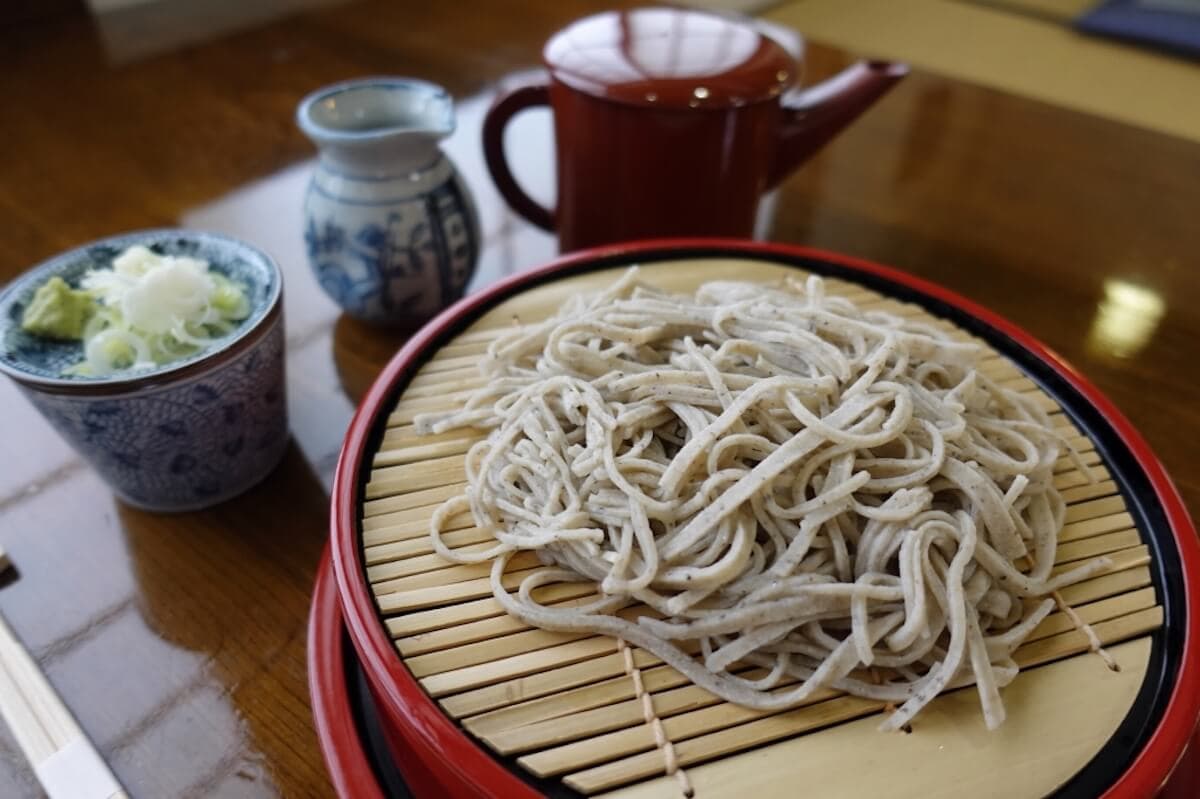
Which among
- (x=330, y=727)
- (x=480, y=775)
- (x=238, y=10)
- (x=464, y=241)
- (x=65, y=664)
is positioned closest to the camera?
(x=480, y=775)

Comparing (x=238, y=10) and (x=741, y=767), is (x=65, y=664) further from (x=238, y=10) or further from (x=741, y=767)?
(x=238, y=10)

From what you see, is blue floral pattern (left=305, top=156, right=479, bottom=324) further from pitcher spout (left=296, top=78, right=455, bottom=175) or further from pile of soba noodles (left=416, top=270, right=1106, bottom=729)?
pile of soba noodles (left=416, top=270, right=1106, bottom=729)

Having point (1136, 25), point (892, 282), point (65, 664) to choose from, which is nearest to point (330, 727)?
point (65, 664)

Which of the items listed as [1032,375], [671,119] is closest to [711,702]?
[1032,375]

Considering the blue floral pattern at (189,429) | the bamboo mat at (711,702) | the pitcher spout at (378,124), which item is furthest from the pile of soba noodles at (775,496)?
the pitcher spout at (378,124)

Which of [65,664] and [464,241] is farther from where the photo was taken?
[464,241]

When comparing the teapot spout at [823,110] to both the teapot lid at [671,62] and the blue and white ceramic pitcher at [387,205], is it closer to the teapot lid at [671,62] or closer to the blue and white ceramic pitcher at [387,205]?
the teapot lid at [671,62]
